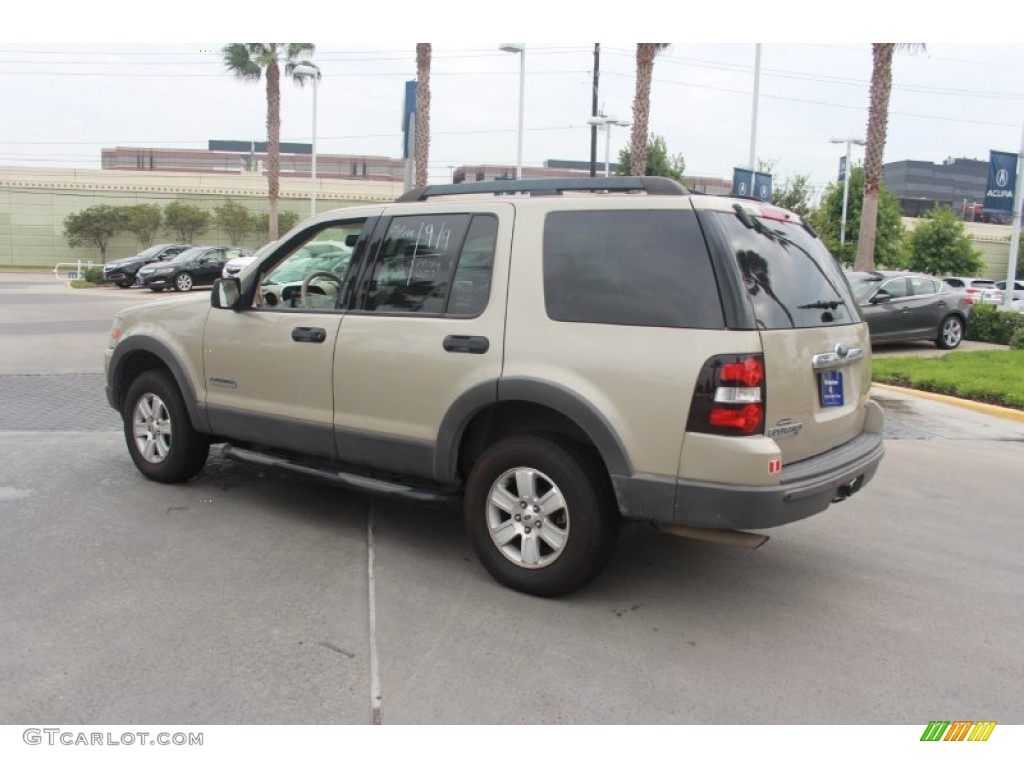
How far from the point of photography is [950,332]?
1566 centimetres

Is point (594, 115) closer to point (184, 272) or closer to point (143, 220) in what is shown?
point (184, 272)

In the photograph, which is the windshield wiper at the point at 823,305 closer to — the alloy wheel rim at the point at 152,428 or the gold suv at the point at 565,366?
the gold suv at the point at 565,366

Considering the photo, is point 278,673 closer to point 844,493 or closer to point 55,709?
point 55,709

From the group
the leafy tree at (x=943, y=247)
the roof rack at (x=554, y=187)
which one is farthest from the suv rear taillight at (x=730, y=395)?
the leafy tree at (x=943, y=247)

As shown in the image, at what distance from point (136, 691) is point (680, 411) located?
2440 millimetres

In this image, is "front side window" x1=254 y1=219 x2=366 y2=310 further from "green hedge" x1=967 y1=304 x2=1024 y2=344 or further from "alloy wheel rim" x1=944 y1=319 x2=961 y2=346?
"green hedge" x1=967 y1=304 x2=1024 y2=344

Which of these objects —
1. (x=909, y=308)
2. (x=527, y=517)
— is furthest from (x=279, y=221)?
(x=527, y=517)

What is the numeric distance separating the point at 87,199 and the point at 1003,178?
49.6 metres

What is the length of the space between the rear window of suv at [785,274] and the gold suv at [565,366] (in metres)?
0.01

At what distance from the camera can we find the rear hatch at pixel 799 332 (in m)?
3.70

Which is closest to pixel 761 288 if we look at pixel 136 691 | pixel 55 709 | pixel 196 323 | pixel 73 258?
pixel 136 691

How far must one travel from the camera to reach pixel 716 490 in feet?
11.8

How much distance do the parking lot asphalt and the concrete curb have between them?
4.15 metres

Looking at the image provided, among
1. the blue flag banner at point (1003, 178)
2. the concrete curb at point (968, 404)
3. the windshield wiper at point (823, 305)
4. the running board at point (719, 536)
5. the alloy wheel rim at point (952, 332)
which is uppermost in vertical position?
the blue flag banner at point (1003, 178)
